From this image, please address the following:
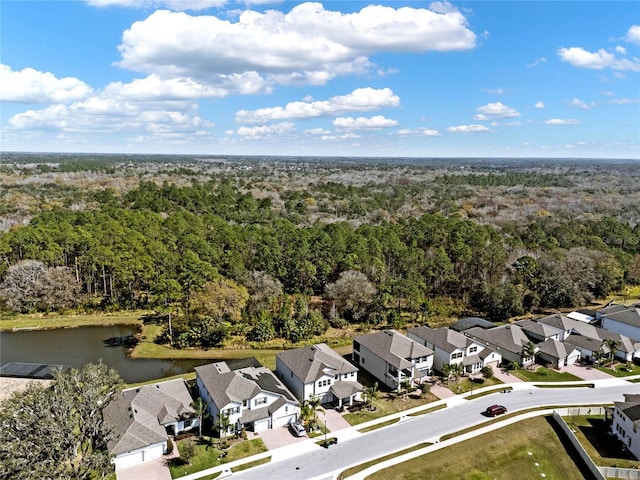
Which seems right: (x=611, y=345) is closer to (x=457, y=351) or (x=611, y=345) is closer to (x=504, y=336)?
(x=504, y=336)

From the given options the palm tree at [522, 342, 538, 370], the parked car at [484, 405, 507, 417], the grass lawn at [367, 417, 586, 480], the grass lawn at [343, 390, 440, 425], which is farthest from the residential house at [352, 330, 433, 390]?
the palm tree at [522, 342, 538, 370]

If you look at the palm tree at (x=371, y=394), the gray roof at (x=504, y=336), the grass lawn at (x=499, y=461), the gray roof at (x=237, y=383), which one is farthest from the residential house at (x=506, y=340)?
the gray roof at (x=237, y=383)

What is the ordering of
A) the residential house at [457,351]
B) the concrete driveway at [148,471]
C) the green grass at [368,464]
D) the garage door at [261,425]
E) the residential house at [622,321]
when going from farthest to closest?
the residential house at [622,321] < the residential house at [457,351] < the garage door at [261,425] < the green grass at [368,464] < the concrete driveway at [148,471]

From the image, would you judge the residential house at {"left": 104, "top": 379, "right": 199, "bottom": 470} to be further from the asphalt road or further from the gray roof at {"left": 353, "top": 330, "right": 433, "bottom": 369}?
the gray roof at {"left": 353, "top": 330, "right": 433, "bottom": 369}

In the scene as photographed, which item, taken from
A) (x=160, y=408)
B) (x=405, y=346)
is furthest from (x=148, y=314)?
(x=405, y=346)

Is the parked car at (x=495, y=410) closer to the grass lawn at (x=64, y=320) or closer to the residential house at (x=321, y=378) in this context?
the residential house at (x=321, y=378)

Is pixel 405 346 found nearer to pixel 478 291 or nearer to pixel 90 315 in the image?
pixel 478 291
